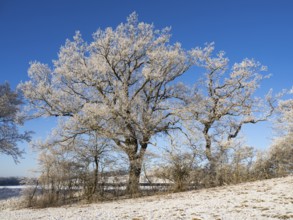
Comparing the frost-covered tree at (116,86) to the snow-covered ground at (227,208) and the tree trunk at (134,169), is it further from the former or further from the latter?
the snow-covered ground at (227,208)

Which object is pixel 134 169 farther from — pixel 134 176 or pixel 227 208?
pixel 227 208

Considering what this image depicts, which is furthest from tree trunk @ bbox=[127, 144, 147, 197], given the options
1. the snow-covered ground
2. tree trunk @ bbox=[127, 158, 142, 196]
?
the snow-covered ground

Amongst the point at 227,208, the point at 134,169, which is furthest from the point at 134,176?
the point at 227,208

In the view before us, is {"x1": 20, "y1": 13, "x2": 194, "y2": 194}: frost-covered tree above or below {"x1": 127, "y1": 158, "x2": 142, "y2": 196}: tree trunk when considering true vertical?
above

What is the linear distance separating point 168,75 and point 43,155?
10.4 meters

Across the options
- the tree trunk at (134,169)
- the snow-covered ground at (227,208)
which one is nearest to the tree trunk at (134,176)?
the tree trunk at (134,169)

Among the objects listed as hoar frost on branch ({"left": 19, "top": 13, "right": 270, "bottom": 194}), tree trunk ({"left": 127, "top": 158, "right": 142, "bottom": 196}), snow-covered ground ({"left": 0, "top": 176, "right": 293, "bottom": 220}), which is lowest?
snow-covered ground ({"left": 0, "top": 176, "right": 293, "bottom": 220})

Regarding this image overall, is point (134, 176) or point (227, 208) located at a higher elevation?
point (134, 176)

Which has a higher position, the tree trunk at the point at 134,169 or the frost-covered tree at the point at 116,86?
the frost-covered tree at the point at 116,86

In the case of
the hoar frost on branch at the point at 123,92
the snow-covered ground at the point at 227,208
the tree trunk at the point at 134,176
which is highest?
the hoar frost on branch at the point at 123,92

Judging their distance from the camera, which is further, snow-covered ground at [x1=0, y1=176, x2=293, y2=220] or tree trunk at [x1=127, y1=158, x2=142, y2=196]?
tree trunk at [x1=127, y1=158, x2=142, y2=196]

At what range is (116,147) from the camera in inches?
831

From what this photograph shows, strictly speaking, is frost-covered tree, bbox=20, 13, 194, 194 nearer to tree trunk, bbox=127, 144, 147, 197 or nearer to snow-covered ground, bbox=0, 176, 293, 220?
tree trunk, bbox=127, 144, 147, 197

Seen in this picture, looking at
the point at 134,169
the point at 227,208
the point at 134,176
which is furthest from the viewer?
the point at 134,169
